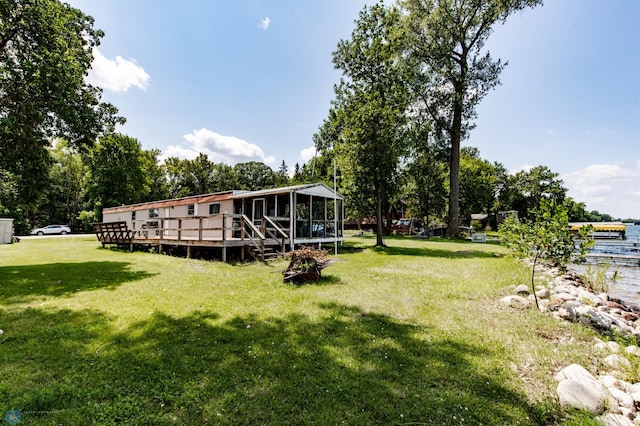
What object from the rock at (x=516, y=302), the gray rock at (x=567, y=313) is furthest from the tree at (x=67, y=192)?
the gray rock at (x=567, y=313)

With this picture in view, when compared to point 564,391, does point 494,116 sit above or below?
above

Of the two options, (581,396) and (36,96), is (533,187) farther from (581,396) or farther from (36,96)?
(36,96)

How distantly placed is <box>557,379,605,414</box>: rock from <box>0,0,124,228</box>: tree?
12830 millimetres

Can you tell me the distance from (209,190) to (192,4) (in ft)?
145

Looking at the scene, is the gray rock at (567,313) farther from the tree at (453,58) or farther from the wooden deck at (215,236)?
the tree at (453,58)

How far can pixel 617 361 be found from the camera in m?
3.47

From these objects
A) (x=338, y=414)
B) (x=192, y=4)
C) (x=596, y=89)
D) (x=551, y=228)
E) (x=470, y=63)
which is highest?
(x=470, y=63)

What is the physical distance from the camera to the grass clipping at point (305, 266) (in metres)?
7.52

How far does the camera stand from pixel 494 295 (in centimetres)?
661

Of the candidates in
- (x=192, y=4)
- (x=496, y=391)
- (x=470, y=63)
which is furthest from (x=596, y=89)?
(x=192, y=4)

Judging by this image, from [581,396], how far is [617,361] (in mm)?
1272

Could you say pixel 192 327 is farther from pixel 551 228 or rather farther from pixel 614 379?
pixel 551 228

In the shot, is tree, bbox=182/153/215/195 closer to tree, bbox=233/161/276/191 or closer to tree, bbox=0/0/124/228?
tree, bbox=233/161/276/191

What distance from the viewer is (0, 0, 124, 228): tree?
884cm
